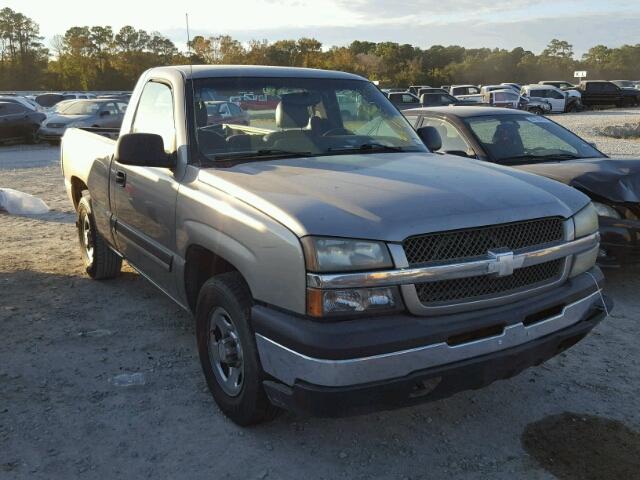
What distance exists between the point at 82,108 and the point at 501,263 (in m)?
21.0

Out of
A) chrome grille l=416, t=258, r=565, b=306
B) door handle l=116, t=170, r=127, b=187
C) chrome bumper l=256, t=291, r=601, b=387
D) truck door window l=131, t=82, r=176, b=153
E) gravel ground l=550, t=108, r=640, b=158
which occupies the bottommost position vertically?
gravel ground l=550, t=108, r=640, b=158

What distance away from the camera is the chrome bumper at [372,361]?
8.39ft

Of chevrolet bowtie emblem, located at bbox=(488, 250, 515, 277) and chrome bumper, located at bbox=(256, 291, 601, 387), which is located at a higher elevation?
chevrolet bowtie emblem, located at bbox=(488, 250, 515, 277)

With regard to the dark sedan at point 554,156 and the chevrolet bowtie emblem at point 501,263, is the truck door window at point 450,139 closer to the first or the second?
the dark sedan at point 554,156

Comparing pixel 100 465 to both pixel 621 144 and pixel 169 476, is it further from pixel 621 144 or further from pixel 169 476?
pixel 621 144

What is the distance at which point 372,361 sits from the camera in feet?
8.43

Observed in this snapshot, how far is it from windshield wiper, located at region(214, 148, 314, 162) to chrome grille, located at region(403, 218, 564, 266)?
52.9 inches

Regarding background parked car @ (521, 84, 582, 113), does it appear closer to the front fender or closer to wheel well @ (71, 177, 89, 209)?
wheel well @ (71, 177, 89, 209)

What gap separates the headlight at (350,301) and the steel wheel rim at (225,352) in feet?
2.05

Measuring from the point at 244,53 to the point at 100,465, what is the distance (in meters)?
68.8

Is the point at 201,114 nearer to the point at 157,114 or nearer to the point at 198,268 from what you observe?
the point at 157,114

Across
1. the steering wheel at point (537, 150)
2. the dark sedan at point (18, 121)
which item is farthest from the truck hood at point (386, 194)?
the dark sedan at point (18, 121)

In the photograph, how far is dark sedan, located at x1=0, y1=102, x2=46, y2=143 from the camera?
21.3 meters

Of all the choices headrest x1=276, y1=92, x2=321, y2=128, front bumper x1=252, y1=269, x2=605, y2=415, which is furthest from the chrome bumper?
headrest x1=276, y1=92, x2=321, y2=128
